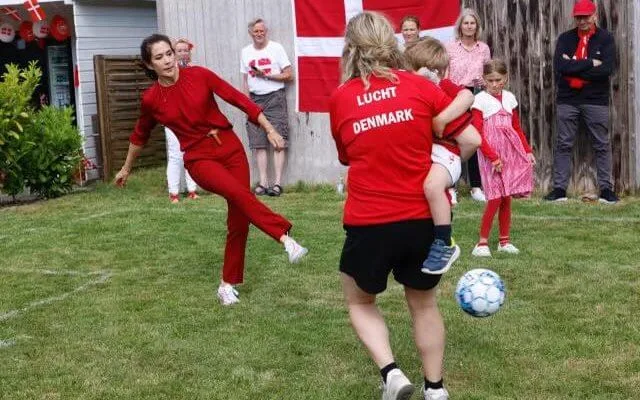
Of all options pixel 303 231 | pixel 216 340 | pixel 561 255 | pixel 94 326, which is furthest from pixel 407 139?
pixel 303 231

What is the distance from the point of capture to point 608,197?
10.4 meters

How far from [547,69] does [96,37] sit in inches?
312

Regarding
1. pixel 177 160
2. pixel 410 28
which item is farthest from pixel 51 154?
pixel 410 28

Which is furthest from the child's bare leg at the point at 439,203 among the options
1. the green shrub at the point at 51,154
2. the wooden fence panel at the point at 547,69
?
the green shrub at the point at 51,154

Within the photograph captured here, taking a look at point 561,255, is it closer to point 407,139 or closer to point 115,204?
point 407,139

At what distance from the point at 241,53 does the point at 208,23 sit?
762mm

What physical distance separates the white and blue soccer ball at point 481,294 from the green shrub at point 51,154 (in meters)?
9.34

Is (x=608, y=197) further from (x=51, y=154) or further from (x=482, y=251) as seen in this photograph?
(x=51, y=154)

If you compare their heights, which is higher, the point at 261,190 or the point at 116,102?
the point at 116,102

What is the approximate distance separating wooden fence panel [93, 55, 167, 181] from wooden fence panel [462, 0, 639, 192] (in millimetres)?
6245

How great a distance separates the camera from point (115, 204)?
12266 mm

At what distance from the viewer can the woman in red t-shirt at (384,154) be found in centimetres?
440

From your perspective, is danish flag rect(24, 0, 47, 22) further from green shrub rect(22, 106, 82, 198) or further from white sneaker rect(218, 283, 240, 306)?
white sneaker rect(218, 283, 240, 306)

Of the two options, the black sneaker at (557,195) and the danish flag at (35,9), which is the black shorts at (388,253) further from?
the danish flag at (35,9)
